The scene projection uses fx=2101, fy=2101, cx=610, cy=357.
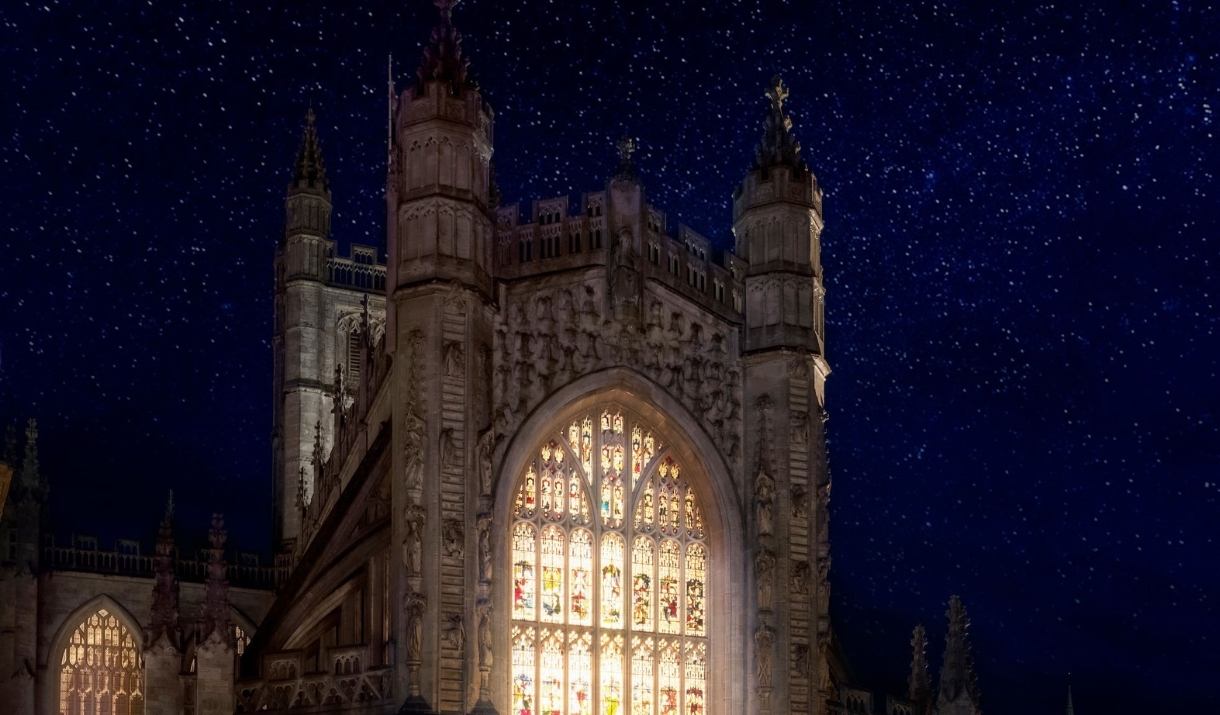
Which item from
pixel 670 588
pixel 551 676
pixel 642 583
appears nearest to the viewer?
pixel 551 676

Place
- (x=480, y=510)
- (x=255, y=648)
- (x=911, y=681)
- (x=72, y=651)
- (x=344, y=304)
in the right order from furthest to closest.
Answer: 1. (x=344, y=304)
2. (x=72, y=651)
3. (x=911, y=681)
4. (x=255, y=648)
5. (x=480, y=510)

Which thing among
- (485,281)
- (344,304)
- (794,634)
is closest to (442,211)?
(485,281)

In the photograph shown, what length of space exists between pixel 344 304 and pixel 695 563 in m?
27.1

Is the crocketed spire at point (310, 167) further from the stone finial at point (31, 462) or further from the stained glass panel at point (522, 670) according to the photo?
the stained glass panel at point (522, 670)

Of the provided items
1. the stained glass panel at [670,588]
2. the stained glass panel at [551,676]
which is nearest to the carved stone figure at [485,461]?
the stained glass panel at [551,676]

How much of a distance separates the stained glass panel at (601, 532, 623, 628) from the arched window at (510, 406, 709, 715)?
0.02m

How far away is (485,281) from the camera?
149 ft

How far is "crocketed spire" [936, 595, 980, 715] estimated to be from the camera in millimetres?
49250

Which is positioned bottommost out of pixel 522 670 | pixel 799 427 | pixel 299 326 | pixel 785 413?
pixel 522 670

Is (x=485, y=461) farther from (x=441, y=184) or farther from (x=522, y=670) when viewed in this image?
(x=441, y=184)

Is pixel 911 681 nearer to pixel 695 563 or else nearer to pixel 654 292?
pixel 695 563

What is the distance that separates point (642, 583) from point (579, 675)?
2.62 m

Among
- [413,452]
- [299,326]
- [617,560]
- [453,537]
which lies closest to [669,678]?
[617,560]

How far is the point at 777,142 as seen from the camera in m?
49.8
